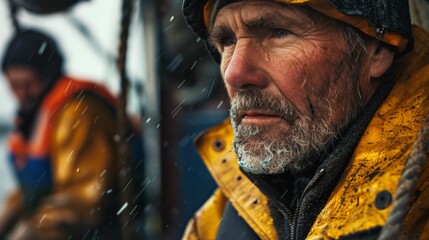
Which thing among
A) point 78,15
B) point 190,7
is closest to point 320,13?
point 190,7

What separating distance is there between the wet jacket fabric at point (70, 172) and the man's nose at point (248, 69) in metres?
3.27

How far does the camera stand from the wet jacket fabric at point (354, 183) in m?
1.84

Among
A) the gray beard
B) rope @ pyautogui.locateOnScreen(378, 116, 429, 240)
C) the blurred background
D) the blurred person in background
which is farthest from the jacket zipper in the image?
the blurred person in background

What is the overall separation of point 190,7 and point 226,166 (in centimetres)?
74

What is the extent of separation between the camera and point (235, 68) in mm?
2223

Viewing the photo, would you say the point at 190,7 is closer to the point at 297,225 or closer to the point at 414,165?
the point at 297,225

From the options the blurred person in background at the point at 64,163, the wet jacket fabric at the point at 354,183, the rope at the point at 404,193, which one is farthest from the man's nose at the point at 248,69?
the blurred person in background at the point at 64,163

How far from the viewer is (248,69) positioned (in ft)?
7.28

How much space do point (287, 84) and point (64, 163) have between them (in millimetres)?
3578

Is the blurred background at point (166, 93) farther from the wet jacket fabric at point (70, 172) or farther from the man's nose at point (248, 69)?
the man's nose at point (248, 69)

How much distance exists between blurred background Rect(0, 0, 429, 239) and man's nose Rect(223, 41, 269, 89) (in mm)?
2136

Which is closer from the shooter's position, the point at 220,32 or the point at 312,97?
the point at 312,97

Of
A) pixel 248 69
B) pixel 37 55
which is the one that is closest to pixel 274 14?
pixel 248 69

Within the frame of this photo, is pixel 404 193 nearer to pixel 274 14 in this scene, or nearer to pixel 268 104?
pixel 268 104
